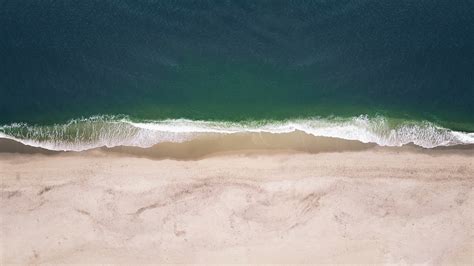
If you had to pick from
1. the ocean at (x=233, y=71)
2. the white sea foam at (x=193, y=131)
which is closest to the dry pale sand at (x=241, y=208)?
the white sea foam at (x=193, y=131)

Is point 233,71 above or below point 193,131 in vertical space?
above

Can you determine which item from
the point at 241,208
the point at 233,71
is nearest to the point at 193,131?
the point at 233,71

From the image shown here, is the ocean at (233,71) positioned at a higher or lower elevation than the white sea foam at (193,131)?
higher

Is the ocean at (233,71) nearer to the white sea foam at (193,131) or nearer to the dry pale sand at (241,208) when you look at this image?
the white sea foam at (193,131)

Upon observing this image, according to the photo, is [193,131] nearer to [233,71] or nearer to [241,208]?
[233,71]

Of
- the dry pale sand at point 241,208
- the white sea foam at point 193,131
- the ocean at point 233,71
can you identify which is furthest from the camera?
the ocean at point 233,71

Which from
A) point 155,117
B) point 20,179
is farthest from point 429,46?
point 20,179
